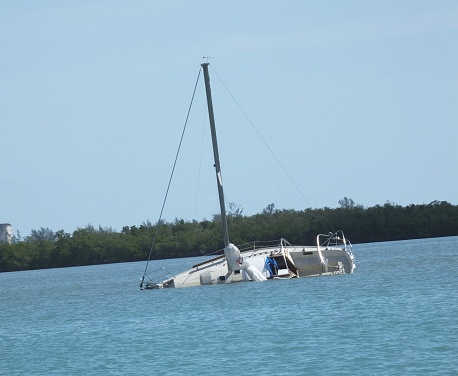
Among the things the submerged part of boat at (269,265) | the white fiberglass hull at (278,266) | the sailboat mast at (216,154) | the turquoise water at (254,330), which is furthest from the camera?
the sailboat mast at (216,154)

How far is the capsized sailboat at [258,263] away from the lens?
56.6 m

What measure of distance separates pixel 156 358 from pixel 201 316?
10.7 meters

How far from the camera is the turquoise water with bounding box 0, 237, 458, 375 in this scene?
98.3 ft

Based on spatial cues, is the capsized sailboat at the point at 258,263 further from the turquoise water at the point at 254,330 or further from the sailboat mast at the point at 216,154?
the turquoise water at the point at 254,330

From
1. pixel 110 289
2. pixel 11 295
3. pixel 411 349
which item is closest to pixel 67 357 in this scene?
pixel 411 349

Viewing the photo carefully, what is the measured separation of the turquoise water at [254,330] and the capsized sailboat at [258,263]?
1.05 m

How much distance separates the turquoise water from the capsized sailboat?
41.5 inches

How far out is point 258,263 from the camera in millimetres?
57469

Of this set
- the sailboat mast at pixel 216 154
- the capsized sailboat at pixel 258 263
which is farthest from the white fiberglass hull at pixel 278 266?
the sailboat mast at pixel 216 154

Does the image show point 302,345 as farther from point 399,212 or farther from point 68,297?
point 399,212

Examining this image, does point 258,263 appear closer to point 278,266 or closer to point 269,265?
point 269,265

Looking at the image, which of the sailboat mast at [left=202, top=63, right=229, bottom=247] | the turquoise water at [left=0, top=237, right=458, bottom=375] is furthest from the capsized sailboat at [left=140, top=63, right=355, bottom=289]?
the turquoise water at [left=0, top=237, right=458, bottom=375]

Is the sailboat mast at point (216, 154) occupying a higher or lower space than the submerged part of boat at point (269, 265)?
higher

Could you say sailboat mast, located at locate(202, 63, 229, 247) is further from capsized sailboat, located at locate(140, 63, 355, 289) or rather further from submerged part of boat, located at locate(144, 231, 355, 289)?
submerged part of boat, located at locate(144, 231, 355, 289)
